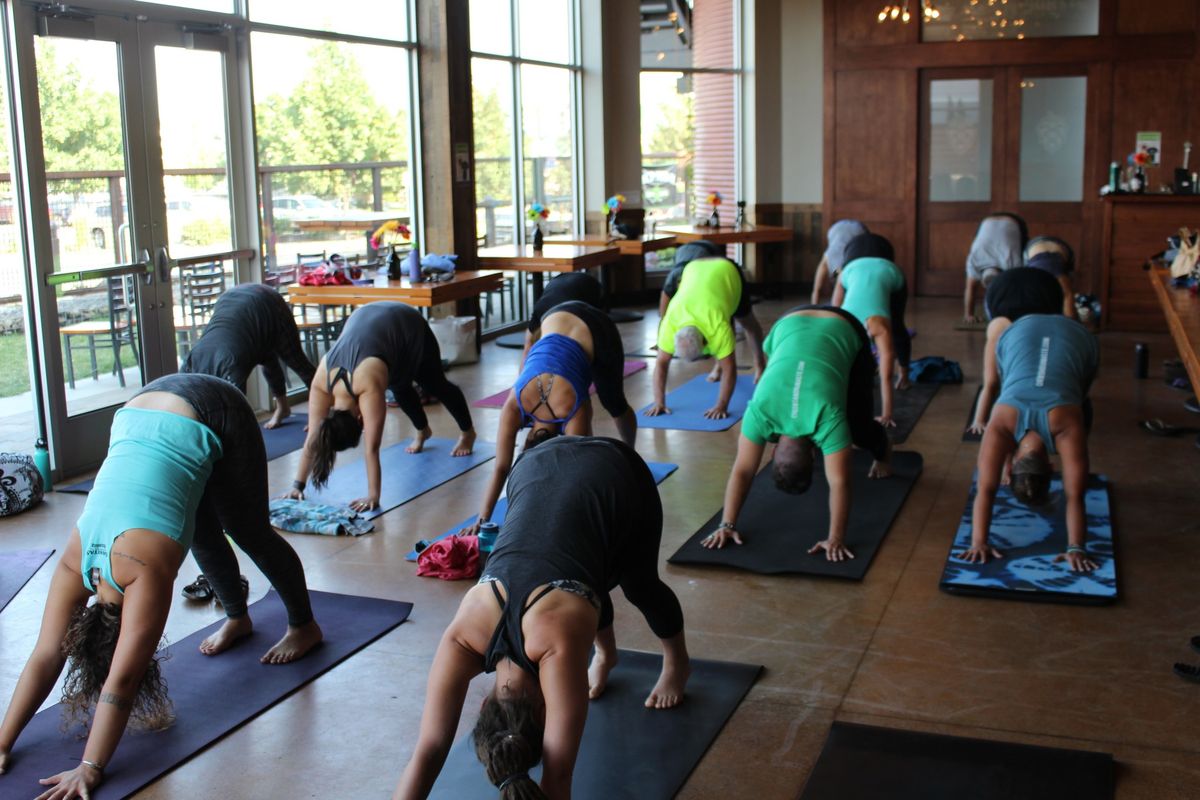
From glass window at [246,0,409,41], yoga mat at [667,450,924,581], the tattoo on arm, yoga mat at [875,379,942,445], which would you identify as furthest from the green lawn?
yoga mat at [875,379,942,445]

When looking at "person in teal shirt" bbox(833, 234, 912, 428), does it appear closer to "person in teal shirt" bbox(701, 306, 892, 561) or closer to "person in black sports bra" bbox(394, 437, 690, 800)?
"person in teal shirt" bbox(701, 306, 892, 561)

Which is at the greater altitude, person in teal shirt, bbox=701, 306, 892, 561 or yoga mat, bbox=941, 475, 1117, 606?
person in teal shirt, bbox=701, 306, 892, 561

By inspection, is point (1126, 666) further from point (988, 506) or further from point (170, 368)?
point (170, 368)

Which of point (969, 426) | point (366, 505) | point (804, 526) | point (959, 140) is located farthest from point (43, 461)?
point (959, 140)

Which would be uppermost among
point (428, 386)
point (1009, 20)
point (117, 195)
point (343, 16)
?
point (1009, 20)

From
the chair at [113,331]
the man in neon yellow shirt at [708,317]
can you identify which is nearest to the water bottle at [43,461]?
the chair at [113,331]

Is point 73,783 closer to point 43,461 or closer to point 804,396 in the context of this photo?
point 804,396

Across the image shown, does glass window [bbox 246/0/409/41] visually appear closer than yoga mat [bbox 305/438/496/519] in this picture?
No

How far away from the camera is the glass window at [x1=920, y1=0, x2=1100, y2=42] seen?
1172 centimetres

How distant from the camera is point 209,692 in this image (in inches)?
149

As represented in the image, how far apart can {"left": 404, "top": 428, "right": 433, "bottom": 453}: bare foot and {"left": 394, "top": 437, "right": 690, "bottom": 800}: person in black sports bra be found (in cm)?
365

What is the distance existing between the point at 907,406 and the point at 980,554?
286cm

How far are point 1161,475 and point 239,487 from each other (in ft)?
14.2

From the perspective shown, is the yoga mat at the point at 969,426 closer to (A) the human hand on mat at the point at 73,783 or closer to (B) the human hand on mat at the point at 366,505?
(B) the human hand on mat at the point at 366,505
